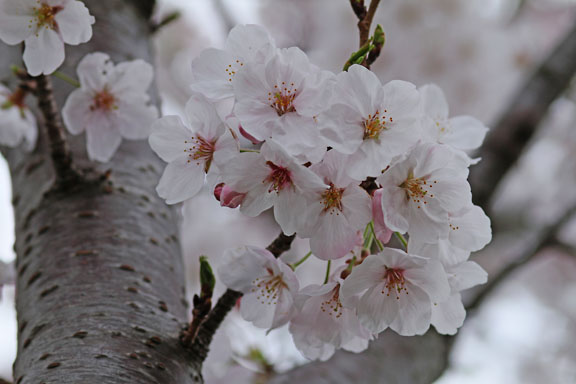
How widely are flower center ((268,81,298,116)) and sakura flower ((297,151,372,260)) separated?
0.06 metres

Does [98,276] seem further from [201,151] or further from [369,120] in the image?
[369,120]

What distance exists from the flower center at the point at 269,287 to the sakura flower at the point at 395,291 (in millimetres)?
94

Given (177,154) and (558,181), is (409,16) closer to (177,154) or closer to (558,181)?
(558,181)

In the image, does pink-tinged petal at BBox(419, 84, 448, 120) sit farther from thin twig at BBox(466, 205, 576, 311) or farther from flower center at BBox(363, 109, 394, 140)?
thin twig at BBox(466, 205, 576, 311)

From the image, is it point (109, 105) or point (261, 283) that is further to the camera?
point (109, 105)

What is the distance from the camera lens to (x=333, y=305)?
68 cm

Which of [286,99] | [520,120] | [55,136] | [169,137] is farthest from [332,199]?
[520,120]

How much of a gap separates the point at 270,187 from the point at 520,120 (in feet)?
4.85

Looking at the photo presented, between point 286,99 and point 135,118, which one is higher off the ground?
point 135,118

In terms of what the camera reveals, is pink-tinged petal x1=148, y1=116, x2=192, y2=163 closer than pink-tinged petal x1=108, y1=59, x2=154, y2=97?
Yes

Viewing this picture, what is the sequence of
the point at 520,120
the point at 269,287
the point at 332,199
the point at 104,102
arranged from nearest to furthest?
the point at 332,199 → the point at 269,287 → the point at 104,102 → the point at 520,120

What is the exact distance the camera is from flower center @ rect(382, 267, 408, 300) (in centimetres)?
64

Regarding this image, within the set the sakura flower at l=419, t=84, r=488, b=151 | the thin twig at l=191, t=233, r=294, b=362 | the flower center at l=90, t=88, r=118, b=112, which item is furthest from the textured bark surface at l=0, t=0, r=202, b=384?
the sakura flower at l=419, t=84, r=488, b=151

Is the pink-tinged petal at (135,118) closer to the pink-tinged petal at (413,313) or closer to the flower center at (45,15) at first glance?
the flower center at (45,15)
